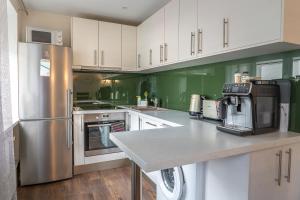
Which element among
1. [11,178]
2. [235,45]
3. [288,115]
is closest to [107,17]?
[235,45]

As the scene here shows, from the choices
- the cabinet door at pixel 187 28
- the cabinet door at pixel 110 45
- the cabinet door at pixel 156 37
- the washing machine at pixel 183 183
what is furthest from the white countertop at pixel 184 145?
the cabinet door at pixel 110 45

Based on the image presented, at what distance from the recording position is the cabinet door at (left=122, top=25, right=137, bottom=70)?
3207mm

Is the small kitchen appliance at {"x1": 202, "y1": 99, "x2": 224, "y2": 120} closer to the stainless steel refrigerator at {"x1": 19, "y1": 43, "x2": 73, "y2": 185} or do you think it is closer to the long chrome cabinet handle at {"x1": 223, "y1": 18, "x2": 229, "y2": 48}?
the long chrome cabinet handle at {"x1": 223, "y1": 18, "x2": 229, "y2": 48}

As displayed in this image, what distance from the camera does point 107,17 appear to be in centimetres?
315

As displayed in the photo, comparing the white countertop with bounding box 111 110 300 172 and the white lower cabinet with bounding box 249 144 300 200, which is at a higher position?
the white countertop with bounding box 111 110 300 172

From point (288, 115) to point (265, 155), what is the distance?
1.49 ft

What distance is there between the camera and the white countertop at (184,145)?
0.91 meters

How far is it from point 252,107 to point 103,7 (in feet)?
7.79

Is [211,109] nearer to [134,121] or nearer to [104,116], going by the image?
[134,121]

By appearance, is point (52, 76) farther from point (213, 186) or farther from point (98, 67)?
point (213, 186)

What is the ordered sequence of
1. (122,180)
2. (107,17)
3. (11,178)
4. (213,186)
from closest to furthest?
(213,186)
(11,178)
(122,180)
(107,17)

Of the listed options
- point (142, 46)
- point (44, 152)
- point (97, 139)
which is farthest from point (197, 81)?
point (44, 152)

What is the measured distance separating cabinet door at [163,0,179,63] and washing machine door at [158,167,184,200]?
1228mm

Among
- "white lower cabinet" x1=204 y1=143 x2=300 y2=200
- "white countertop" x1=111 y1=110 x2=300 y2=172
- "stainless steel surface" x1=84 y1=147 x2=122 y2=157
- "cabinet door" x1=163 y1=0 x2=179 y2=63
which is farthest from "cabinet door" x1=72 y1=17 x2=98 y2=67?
"white lower cabinet" x1=204 y1=143 x2=300 y2=200
